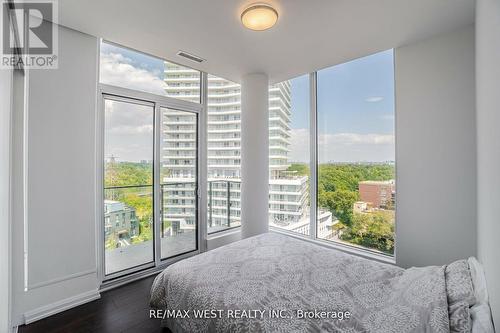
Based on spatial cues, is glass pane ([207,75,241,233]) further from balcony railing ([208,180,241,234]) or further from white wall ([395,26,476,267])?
white wall ([395,26,476,267])

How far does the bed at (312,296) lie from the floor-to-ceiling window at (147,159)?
1297 mm

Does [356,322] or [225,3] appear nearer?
[356,322]

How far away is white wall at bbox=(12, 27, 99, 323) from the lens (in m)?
1.99

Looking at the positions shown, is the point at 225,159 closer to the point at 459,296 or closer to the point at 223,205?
the point at 223,205

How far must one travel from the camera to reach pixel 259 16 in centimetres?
192

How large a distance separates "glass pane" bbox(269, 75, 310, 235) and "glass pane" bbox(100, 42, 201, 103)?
1.45 meters

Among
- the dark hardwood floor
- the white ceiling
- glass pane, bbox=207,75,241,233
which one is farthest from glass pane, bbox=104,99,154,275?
glass pane, bbox=207,75,241,233

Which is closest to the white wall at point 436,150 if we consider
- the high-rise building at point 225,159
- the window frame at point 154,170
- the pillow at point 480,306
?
the pillow at point 480,306

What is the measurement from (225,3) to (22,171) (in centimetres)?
231

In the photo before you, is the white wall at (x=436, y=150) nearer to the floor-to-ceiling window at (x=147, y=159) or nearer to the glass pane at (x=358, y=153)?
the glass pane at (x=358, y=153)

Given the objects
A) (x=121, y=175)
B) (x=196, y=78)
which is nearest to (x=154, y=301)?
(x=121, y=175)

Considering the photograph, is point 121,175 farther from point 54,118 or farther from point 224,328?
point 224,328

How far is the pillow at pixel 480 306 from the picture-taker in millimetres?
937

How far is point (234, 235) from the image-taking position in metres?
3.90
